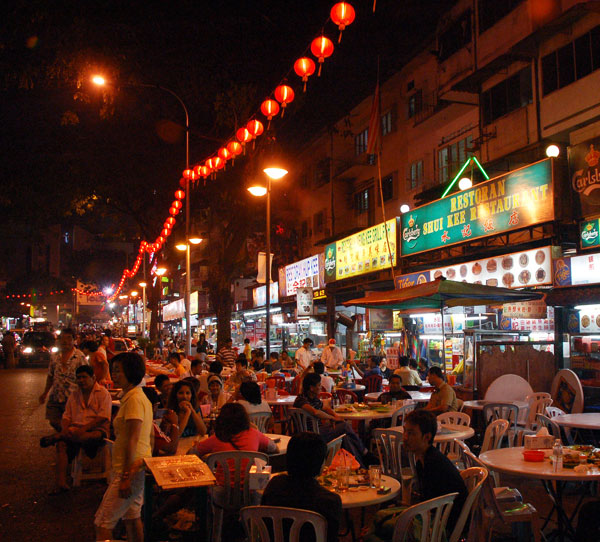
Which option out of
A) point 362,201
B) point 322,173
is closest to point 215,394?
point 362,201

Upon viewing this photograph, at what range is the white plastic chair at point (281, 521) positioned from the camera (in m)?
3.59

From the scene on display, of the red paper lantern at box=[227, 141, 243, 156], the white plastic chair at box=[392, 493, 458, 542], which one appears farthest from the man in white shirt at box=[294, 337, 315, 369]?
the white plastic chair at box=[392, 493, 458, 542]

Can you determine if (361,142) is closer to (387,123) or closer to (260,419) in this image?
(387,123)

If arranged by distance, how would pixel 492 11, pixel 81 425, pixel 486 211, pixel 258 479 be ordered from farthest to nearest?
pixel 492 11
pixel 486 211
pixel 81 425
pixel 258 479

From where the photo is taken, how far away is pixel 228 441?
225 inches

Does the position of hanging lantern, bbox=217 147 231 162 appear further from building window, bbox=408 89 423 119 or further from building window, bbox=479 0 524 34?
building window, bbox=408 89 423 119

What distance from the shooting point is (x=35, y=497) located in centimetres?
789

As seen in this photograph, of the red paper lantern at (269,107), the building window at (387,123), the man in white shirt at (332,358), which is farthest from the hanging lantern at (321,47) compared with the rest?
the building window at (387,123)

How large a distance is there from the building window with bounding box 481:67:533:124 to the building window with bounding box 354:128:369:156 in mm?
10073

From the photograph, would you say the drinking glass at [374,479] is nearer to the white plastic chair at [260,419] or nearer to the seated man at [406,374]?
the white plastic chair at [260,419]

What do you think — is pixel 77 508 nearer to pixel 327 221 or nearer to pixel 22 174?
pixel 22 174

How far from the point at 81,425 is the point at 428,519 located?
561cm

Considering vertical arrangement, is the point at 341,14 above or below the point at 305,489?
above

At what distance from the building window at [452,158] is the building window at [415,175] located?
1.44 m
